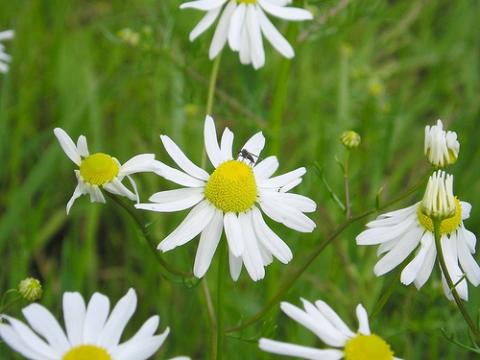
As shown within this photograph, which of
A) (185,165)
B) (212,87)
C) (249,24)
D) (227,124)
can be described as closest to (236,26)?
(249,24)

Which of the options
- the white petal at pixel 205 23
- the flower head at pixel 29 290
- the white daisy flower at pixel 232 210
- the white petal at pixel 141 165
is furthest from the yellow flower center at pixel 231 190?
the white petal at pixel 205 23

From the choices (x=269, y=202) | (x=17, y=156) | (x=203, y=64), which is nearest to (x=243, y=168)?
(x=269, y=202)

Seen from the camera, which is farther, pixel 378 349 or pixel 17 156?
pixel 17 156

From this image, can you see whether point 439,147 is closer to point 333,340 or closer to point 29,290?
point 333,340

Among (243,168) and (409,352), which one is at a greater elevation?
(243,168)

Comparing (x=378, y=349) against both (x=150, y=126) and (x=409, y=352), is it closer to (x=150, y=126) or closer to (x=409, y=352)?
(x=409, y=352)

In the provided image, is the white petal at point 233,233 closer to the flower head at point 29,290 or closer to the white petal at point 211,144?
the white petal at point 211,144
